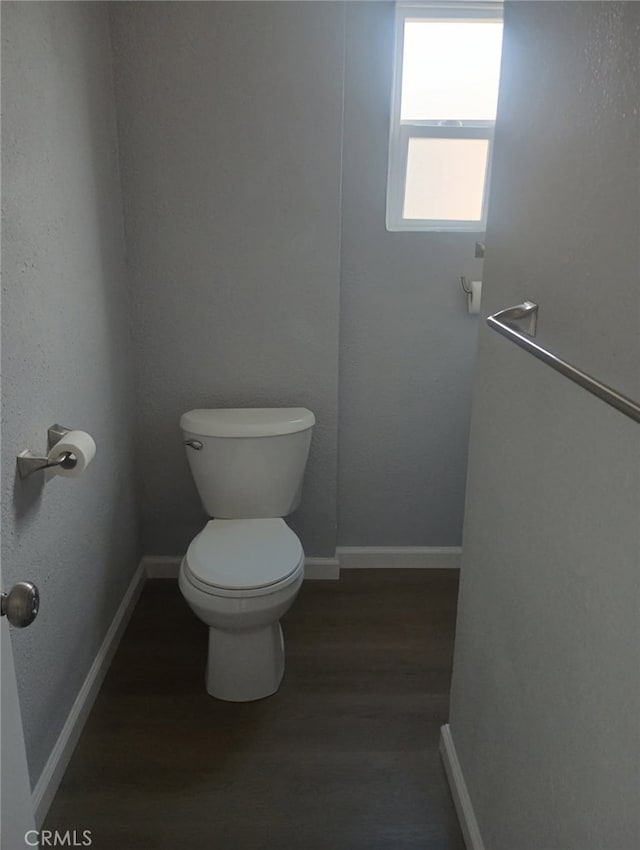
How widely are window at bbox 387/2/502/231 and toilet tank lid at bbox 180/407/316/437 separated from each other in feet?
2.51

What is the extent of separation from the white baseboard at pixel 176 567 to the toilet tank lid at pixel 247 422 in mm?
621

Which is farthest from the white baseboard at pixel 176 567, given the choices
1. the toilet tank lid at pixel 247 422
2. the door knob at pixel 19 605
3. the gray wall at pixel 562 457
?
the door knob at pixel 19 605

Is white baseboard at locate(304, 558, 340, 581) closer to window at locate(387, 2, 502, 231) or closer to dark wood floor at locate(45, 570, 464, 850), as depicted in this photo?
dark wood floor at locate(45, 570, 464, 850)

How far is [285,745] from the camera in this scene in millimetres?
1892

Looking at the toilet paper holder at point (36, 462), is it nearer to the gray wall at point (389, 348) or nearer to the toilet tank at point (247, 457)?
the toilet tank at point (247, 457)

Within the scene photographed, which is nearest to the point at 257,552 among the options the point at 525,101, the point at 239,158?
the point at 239,158

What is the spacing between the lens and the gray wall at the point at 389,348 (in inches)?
89.6

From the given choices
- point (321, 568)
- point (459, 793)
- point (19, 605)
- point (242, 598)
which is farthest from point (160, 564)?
point (19, 605)

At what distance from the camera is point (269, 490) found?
232 centimetres

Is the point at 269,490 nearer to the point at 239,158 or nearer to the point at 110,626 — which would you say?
the point at 110,626

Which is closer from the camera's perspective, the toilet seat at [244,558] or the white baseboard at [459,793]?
the white baseboard at [459,793]

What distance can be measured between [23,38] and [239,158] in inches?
32.5
